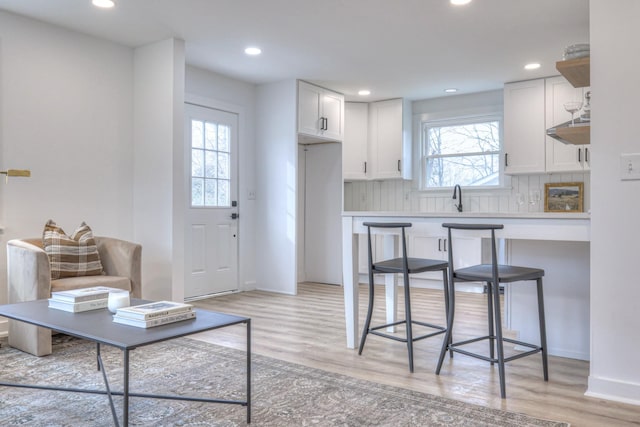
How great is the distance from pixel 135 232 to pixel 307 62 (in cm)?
238

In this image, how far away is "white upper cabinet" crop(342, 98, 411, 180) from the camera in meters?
6.46

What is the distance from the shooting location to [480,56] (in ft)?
15.7

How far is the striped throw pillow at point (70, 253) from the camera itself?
350 cm

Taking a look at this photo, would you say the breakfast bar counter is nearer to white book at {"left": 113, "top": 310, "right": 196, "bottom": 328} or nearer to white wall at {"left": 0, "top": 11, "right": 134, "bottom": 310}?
white book at {"left": 113, "top": 310, "right": 196, "bottom": 328}

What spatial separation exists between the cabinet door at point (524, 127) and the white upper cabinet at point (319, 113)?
199 cm

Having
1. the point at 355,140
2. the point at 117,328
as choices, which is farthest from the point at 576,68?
the point at 355,140

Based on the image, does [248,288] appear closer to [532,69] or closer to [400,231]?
[400,231]

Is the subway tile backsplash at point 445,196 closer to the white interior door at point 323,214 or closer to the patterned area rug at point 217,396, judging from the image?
the white interior door at point 323,214

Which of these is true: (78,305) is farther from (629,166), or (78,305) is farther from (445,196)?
(445,196)

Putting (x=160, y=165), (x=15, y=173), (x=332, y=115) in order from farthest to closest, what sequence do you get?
(x=332, y=115) → (x=160, y=165) → (x=15, y=173)

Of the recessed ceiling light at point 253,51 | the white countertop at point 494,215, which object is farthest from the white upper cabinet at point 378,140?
the white countertop at point 494,215

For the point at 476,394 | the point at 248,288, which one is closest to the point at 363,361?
the point at 476,394

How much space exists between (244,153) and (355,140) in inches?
64.7

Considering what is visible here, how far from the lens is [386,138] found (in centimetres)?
653
